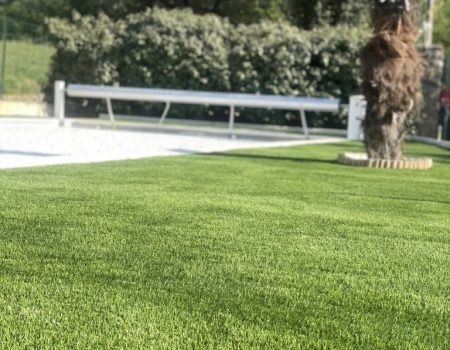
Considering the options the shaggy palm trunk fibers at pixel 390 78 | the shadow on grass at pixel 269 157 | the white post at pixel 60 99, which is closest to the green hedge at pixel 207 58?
the white post at pixel 60 99

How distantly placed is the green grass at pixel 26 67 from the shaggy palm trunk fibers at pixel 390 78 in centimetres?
1557

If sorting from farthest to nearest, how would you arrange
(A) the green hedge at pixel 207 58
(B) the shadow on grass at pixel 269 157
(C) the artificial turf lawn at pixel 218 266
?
(A) the green hedge at pixel 207 58, (B) the shadow on grass at pixel 269 157, (C) the artificial turf lawn at pixel 218 266

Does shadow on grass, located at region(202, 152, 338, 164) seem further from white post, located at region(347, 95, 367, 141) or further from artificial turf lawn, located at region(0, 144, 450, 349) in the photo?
white post, located at region(347, 95, 367, 141)

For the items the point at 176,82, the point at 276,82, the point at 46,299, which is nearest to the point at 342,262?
the point at 46,299

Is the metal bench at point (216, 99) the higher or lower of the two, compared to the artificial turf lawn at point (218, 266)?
higher

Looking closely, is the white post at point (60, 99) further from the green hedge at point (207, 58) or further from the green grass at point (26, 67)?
the green grass at point (26, 67)

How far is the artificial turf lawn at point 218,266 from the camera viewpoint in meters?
2.65

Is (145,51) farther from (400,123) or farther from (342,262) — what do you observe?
(342,262)

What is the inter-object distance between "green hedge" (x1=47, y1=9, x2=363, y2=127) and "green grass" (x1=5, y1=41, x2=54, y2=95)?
1389 millimetres

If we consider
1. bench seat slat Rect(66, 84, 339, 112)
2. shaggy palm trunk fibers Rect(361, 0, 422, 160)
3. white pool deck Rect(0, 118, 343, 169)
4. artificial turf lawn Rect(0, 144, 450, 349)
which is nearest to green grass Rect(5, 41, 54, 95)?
bench seat slat Rect(66, 84, 339, 112)

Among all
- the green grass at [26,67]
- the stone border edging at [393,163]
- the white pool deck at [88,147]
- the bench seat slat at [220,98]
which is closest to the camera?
the white pool deck at [88,147]

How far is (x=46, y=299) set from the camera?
9.58ft

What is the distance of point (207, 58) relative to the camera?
1984cm

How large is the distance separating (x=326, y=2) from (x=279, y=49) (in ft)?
24.9
